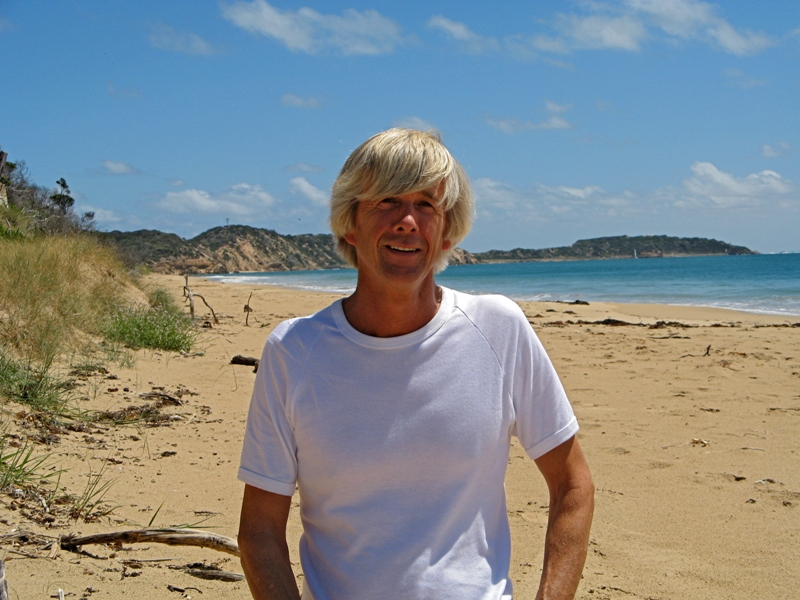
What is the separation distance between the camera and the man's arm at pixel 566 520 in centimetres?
169

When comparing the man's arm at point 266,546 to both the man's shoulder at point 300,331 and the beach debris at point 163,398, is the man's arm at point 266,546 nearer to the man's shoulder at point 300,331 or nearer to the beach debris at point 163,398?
the man's shoulder at point 300,331

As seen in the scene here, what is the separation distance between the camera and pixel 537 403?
5.78 feet

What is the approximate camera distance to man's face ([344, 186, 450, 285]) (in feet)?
5.87

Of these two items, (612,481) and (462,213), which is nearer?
(462,213)

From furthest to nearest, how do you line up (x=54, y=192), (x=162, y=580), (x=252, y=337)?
(x=54, y=192)
(x=252, y=337)
(x=162, y=580)

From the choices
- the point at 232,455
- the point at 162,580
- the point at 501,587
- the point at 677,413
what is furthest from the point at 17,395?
the point at 677,413

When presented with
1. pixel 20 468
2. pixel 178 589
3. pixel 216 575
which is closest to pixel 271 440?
pixel 178 589

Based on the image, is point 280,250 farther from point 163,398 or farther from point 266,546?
point 266,546

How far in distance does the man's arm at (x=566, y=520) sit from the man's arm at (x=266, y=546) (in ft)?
1.99

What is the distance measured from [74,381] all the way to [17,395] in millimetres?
777

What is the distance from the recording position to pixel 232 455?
4668 millimetres

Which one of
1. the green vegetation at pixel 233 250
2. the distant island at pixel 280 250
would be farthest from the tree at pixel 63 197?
the green vegetation at pixel 233 250

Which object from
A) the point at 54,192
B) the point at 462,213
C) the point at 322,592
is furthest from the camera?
the point at 54,192

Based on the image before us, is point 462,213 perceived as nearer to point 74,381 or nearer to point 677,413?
point 74,381
